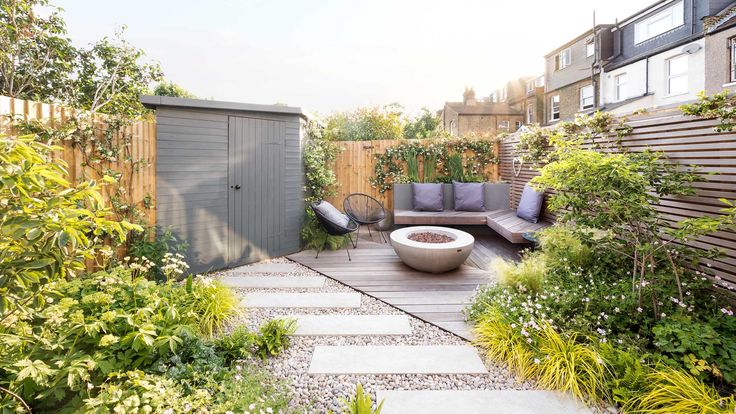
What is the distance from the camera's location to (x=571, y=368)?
6.56 feet

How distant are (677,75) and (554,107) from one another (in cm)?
602

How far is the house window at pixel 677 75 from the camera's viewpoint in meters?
10.4

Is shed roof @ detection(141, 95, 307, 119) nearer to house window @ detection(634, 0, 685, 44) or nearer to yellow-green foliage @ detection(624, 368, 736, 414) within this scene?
yellow-green foliage @ detection(624, 368, 736, 414)

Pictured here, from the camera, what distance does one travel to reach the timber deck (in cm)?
308

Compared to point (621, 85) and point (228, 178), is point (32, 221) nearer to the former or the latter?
point (228, 178)

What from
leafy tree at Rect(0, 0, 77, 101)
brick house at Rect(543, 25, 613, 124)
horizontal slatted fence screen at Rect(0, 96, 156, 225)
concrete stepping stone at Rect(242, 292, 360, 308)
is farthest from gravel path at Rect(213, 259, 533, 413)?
brick house at Rect(543, 25, 613, 124)

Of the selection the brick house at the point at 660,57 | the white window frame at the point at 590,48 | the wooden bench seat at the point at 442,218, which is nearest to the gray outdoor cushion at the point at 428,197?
the wooden bench seat at the point at 442,218

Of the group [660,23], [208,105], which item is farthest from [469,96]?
[208,105]

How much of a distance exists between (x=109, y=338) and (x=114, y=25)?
801 centimetres

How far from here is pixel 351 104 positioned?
40.9ft

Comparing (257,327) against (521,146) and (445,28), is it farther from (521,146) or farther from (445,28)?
(445,28)

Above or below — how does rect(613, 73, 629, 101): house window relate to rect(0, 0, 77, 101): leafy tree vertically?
above

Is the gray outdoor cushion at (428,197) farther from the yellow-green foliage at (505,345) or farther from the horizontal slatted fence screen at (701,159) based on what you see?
the yellow-green foliage at (505,345)

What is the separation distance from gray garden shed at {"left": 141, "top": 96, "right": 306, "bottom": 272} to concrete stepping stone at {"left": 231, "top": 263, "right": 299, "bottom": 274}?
15 cm
